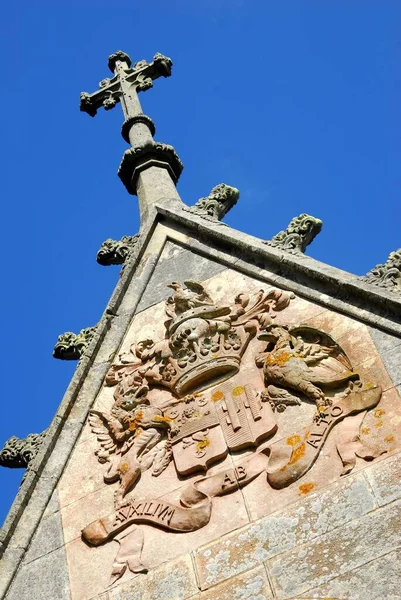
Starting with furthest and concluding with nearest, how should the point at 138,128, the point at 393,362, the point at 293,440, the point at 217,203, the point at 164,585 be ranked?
the point at 138,128 < the point at 217,203 < the point at 393,362 < the point at 293,440 < the point at 164,585

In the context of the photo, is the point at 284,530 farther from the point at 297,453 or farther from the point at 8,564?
the point at 8,564

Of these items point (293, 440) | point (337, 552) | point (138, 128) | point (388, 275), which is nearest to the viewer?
point (337, 552)

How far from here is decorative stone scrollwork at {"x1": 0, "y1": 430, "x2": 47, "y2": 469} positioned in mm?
8638

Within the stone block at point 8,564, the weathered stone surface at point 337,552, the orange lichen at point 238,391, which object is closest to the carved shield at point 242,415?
the orange lichen at point 238,391

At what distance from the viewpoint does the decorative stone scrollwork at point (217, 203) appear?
10.1 metres

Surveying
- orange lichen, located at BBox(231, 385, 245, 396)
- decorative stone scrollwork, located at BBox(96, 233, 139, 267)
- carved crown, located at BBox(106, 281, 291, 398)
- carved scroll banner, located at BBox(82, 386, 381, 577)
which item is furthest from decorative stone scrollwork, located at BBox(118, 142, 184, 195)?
carved scroll banner, located at BBox(82, 386, 381, 577)

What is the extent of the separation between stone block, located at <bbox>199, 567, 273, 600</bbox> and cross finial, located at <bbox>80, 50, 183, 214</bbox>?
16.7 feet

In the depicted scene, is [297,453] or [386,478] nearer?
[386,478]

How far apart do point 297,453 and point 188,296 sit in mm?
2207

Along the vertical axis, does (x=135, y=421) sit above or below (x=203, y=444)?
above

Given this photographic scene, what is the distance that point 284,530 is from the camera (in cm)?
671

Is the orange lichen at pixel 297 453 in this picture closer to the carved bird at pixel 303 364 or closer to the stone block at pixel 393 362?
the carved bird at pixel 303 364

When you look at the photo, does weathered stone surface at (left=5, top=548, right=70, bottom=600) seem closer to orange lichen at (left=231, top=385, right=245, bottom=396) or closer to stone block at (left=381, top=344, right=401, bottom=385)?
orange lichen at (left=231, top=385, right=245, bottom=396)

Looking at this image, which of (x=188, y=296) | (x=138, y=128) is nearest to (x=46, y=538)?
(x=188, y=296)
